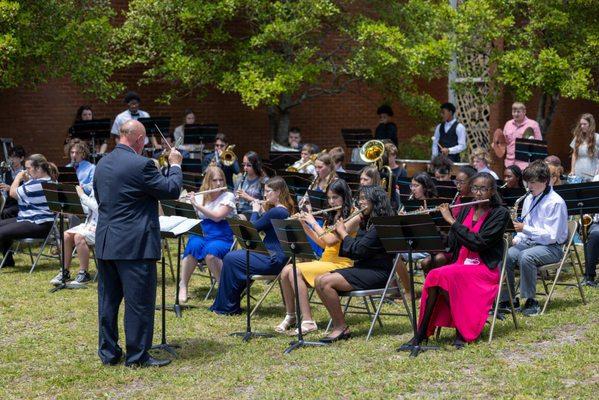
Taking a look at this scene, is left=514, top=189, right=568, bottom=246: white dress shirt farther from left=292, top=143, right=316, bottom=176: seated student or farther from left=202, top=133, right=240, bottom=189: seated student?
left=202, top=133, right=240, bottom=189: seated student

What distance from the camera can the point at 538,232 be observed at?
11.1m

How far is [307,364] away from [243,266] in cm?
242

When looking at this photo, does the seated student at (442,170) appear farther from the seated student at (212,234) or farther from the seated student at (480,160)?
the seated student at (212,234)

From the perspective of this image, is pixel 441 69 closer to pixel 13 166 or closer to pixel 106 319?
pixel 13 166

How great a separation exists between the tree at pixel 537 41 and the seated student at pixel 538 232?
744 cm

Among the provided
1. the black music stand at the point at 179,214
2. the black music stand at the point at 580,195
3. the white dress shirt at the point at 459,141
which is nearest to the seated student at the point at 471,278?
the black music stand at the point at 580,195

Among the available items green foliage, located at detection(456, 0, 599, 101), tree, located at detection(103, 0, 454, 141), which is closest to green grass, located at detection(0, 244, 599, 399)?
green foliage, located at detection(456, 0, 599, 101)

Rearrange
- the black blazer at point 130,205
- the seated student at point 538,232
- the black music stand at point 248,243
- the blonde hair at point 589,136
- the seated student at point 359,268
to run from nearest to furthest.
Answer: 1. the black blazer at point 130,205
2. the seated student at point 359,268
3. the black music stand at point 248,243
4. the seated student at point 538,232
5. the blonde hair at point 589,136

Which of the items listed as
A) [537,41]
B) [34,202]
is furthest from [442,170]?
[537,41]

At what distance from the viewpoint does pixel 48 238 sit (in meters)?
14.5

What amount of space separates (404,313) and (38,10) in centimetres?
947

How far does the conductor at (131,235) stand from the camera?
920 cm

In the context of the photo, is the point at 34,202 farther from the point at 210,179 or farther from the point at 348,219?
the point at 348,219

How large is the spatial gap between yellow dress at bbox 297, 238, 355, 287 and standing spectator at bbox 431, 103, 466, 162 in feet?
22.5
